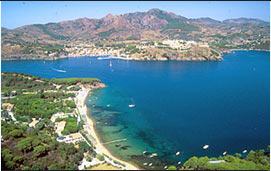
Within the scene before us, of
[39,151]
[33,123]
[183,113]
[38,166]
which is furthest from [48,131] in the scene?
[183,113]

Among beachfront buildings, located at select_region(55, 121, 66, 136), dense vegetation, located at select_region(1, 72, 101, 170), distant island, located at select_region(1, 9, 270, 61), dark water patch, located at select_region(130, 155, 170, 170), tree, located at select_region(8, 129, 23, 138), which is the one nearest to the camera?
dense vegetation, located at select_region(1, 72, 101, 170)

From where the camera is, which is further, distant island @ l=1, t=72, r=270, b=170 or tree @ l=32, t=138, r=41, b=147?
tree @ l=32, t=138, r=41, b=147

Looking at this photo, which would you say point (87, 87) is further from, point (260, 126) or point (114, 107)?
point (260, 126)

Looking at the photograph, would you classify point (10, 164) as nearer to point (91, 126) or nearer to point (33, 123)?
point (33, 123)

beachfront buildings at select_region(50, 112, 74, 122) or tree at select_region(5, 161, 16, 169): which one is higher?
tree at select_region(5, 161, 16, 169)

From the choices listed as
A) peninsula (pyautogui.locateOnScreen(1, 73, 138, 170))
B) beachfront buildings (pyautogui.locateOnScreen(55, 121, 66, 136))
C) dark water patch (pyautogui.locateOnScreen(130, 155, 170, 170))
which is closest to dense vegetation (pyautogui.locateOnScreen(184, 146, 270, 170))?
dark water patch (pyautogui.locateOnScreen(130, 155, 170, 170))

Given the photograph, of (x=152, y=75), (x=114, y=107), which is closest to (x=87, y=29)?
(x=152, y=75)

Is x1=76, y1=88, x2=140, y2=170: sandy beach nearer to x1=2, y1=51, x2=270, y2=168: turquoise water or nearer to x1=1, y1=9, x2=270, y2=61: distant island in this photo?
x1=2, y1=51, x2=270, y2=168: turquoise water
